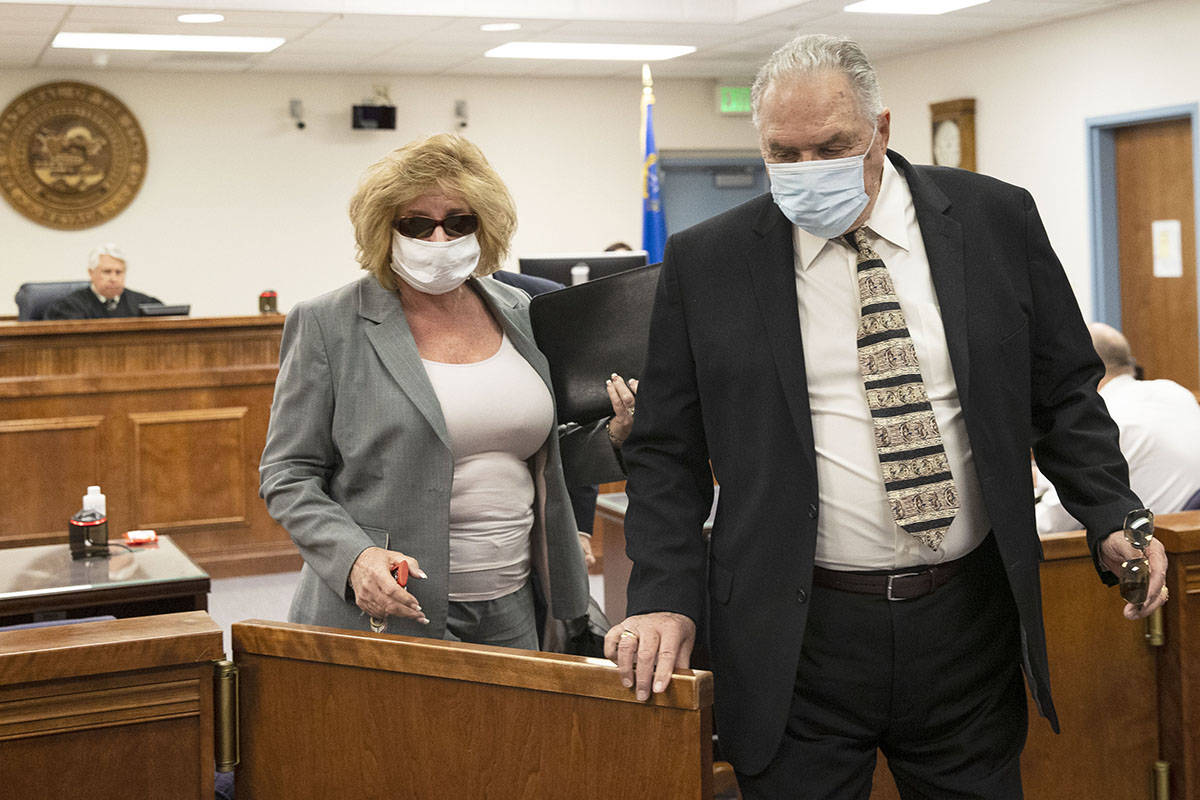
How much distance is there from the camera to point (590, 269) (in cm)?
574

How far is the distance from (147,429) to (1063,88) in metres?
6.69

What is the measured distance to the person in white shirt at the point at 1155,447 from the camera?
136 inches

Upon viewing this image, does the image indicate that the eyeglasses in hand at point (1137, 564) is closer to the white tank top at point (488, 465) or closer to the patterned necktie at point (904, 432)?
the patterned necktie at point (904, 432)

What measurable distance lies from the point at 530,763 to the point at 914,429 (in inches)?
23.6

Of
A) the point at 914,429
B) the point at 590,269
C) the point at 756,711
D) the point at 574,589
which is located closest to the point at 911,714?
the point at 756,711

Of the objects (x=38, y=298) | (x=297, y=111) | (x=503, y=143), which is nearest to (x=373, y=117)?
(x=297, y=111)

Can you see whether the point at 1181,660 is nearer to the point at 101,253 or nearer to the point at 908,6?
the point at 101,253

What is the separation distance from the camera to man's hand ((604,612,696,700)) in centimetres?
144

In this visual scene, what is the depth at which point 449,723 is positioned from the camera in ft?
5.09

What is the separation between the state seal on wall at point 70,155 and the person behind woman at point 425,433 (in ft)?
29.0

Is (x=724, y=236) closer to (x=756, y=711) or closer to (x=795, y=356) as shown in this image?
(x=795, y=356)

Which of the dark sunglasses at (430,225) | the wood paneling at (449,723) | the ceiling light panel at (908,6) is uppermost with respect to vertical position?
the ceiling light panel at (908,6)

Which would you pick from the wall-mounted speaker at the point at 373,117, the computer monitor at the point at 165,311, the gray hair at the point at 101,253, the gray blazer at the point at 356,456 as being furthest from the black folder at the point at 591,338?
the wall-mounted speaker at the point at 373,117

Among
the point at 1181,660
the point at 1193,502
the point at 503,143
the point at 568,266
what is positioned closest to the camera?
the point at 1181,660
